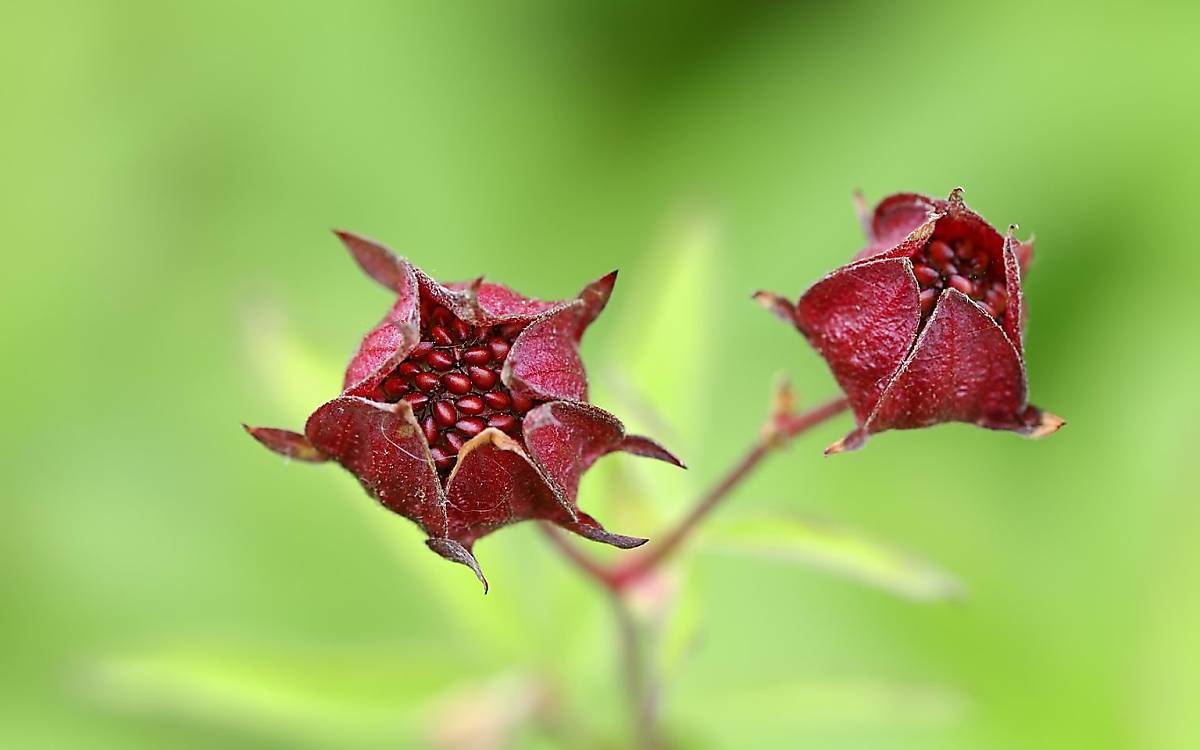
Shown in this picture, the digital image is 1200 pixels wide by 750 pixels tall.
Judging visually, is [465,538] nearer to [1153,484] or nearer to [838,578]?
[838,578]

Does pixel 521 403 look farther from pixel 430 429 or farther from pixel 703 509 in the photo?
pixel 703 509

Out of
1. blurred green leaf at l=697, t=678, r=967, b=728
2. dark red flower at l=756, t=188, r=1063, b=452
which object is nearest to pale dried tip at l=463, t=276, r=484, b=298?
dark red flower at l=756, t=188, r=1063, b=452

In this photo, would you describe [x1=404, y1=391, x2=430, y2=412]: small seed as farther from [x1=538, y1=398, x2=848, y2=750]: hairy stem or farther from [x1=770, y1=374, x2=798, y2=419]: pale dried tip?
[x1=770, y1=374, x2=798, y2=419]: pale dried tip

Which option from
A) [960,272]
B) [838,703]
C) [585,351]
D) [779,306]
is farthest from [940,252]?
[585,351]

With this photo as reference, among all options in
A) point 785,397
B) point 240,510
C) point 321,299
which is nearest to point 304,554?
point 240,510

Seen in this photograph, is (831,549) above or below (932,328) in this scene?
below

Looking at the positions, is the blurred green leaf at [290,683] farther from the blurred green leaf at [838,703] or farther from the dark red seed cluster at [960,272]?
the dark red seed cluster at [960,272]
